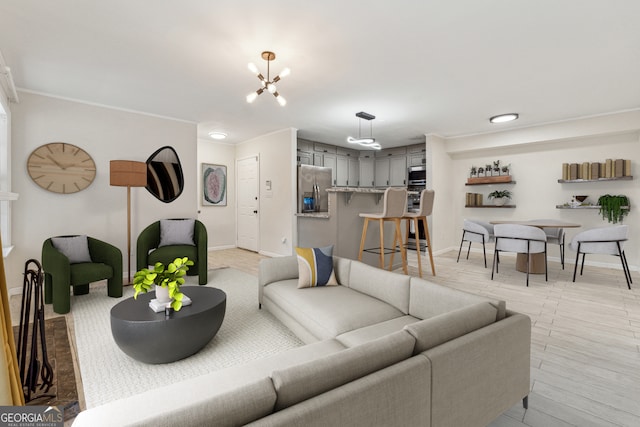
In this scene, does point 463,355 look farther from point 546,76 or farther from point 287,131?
point 287,131

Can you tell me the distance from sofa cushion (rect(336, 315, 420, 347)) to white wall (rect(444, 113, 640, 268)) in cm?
511

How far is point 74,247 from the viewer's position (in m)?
3.61

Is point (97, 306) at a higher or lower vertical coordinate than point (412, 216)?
lower

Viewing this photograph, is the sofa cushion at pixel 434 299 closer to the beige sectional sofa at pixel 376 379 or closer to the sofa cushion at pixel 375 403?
the beige sectional sofa at pixel 376 379

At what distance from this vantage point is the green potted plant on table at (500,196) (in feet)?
20.5

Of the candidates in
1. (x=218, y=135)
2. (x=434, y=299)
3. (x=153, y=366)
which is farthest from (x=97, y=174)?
(x=434, y=299)

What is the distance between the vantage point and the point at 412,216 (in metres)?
4.53

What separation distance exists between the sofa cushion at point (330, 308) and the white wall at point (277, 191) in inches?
122

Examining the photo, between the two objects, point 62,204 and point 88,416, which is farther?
point 62,204

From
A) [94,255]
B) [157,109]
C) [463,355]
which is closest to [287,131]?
[157,109]

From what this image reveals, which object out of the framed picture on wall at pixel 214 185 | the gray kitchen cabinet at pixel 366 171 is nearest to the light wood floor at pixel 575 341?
the framed picture on wall at pixel 214 185

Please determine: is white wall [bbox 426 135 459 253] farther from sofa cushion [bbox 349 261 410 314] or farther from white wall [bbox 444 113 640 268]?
sofa cushion [bbox 349 261 410 314]

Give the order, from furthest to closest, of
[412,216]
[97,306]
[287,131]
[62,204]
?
[287,131], [412,216], [62,204], [97,306]

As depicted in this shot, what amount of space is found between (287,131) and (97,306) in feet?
13.0
